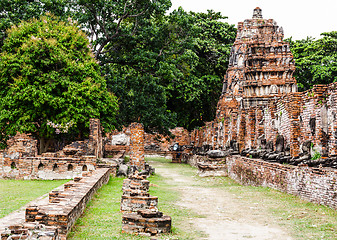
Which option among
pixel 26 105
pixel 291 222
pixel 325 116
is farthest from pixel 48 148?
pixel 291 222

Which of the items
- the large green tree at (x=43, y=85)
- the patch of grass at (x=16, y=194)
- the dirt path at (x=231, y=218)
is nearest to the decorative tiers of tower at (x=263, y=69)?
the large green tree at (x=43, y=85)

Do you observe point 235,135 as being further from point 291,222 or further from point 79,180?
point 291,222

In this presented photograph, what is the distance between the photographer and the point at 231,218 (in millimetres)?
7422

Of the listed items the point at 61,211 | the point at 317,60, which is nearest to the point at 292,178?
the point at 61,211

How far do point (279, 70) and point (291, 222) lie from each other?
20.5 m

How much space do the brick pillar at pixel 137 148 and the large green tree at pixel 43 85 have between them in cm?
163

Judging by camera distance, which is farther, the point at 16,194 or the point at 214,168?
the point at 214,168

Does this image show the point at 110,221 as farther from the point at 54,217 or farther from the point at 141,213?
the point at 54,217

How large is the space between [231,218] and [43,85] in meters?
10.6

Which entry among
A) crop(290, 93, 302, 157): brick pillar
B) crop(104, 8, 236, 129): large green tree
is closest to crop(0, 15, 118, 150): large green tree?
crop(104, 8, 236, 129): large green tree

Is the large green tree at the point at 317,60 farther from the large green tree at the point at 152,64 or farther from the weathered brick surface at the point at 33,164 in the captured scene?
the weathered brick surface at the point at 33,164

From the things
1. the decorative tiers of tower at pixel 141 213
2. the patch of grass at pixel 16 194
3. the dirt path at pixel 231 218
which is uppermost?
the decorative tiers of tower at pixel 141 213

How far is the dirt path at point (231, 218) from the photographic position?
240 inches

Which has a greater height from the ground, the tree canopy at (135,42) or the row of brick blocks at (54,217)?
the tree canopy at (135,42)
